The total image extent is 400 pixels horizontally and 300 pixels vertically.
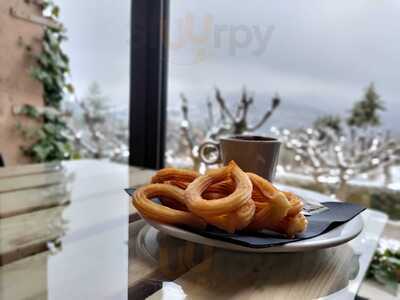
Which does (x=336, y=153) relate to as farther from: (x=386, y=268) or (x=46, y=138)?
(x=46, y=138)

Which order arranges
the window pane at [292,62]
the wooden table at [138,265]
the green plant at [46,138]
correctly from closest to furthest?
the wooden table at [138,265], the window pane at [292,62], the green plant at [46,138]

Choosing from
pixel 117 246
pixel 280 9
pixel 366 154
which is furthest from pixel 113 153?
pixel 117 246

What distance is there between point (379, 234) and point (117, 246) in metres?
0.52

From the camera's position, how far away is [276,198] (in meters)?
0.42

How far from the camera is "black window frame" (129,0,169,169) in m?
1.62

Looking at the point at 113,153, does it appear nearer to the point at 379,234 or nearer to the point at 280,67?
the point at 280,67

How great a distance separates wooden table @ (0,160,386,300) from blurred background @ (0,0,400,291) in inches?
32.7

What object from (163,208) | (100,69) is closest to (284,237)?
(163,208)

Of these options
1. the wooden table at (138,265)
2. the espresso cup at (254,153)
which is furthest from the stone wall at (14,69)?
the espresso cup at (254,153)

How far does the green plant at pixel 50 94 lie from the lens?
2020 millimetres

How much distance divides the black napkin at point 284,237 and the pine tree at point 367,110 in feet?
3.85

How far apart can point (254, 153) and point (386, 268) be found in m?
0.42

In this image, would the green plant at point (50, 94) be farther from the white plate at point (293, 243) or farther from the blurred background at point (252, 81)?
the white plate at point (293, 243)

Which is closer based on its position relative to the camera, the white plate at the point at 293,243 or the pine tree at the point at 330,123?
the white plate at the point at 293,243
